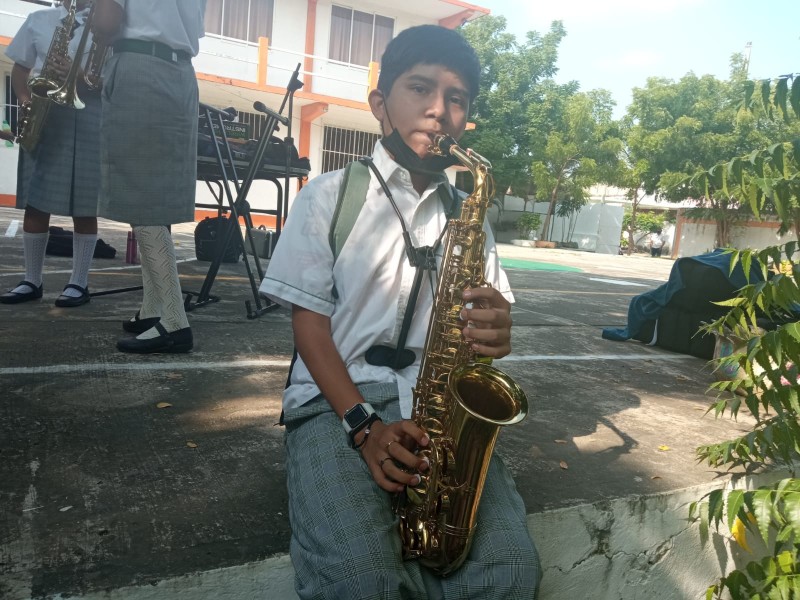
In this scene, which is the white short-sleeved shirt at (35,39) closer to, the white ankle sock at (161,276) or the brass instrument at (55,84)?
the brass instrument at (55,84)

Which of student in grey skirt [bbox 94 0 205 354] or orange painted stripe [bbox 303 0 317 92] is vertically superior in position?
orange painted stripe [bbox 303 0 317 92]

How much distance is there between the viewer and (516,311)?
657 centimetres

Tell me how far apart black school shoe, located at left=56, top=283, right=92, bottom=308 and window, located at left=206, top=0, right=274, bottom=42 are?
1651cm

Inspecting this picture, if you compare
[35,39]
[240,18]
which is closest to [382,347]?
[35,39]

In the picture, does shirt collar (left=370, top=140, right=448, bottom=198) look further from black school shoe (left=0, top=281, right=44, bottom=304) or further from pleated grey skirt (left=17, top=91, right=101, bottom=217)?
black school shoe (left=0, top=281, right=44, bottom=304)

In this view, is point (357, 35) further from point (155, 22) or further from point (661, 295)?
point (155, 22)

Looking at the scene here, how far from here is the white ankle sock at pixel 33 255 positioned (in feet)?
14.5

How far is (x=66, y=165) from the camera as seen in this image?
4.48m

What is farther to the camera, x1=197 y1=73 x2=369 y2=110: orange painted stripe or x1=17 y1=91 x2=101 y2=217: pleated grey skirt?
x1=197 y1=73 x2=369 y2=110: orange painted stripe

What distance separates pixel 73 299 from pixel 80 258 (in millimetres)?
298

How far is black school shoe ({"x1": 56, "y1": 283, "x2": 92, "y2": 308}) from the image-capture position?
4.43 m

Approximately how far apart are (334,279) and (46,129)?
11.3ft

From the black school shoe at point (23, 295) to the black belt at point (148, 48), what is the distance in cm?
197

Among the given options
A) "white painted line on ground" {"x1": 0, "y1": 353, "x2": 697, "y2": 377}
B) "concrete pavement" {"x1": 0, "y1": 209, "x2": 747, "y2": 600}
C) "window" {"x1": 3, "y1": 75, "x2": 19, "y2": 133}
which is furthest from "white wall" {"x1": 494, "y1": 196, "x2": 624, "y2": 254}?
"white painted line on ground" {"x1": 0, "y1": 353, "x2": 697, "y2": 377}
